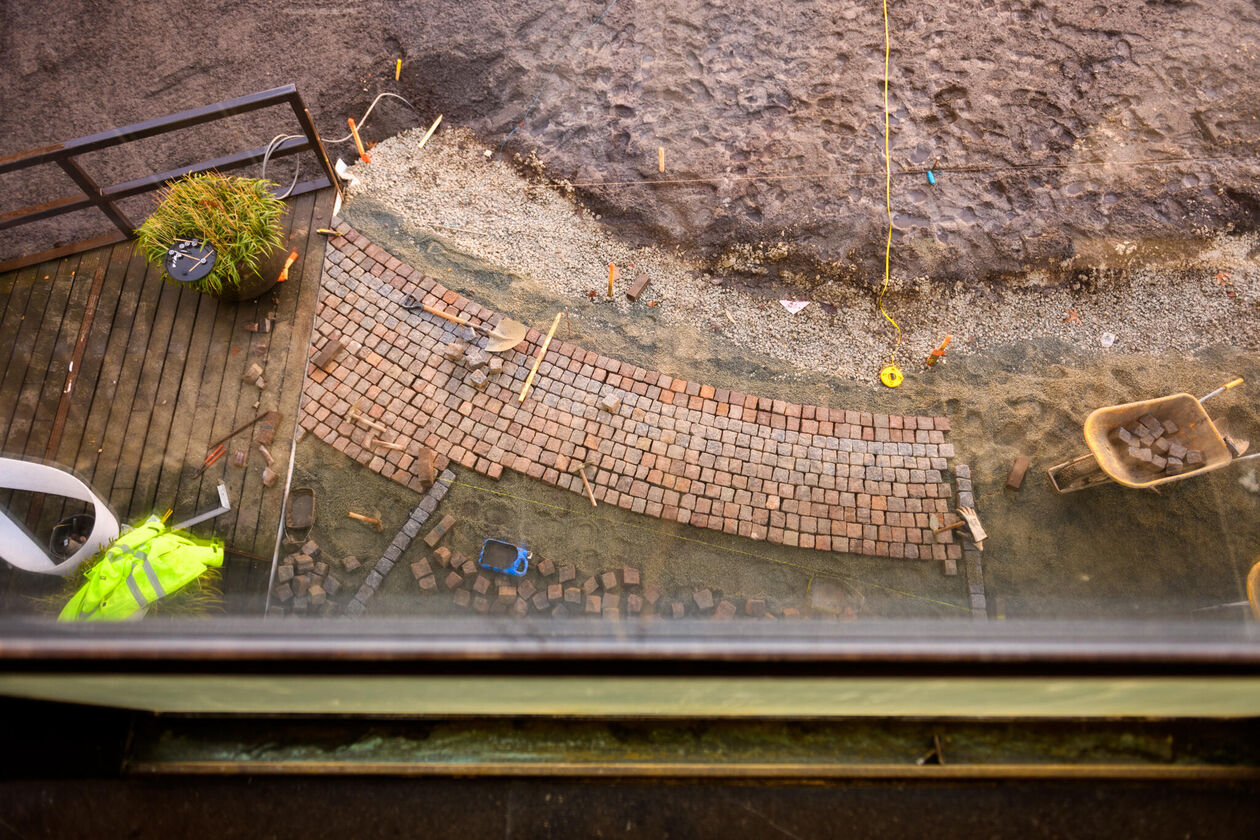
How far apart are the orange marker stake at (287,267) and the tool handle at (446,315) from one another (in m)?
1.16

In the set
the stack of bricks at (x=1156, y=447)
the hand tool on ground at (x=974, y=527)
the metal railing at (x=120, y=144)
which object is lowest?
the hand tool on ground at (x=974, y=527)

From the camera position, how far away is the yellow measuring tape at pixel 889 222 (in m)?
5.66

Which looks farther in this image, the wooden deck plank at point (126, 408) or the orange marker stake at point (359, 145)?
the orange marker stake at point (359, 145)

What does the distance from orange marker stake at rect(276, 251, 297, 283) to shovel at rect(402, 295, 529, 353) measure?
0.99 metres

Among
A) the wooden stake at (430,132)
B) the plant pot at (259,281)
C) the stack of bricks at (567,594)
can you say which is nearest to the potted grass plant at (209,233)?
the plant pot at (259,281)

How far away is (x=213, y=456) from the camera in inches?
A: 199

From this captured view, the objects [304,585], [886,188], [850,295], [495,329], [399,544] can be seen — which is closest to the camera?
[304,585]

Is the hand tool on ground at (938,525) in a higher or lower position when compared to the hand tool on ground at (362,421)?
lower

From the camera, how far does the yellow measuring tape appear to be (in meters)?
5.66

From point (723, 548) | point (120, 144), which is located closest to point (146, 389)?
point (120, 144)

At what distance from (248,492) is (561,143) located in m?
4.08

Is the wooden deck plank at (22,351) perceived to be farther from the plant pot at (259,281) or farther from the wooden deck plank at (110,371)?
the plant pot at (259,281)

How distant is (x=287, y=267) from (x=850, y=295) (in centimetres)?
475

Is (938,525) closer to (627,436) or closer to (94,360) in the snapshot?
(627,436)
